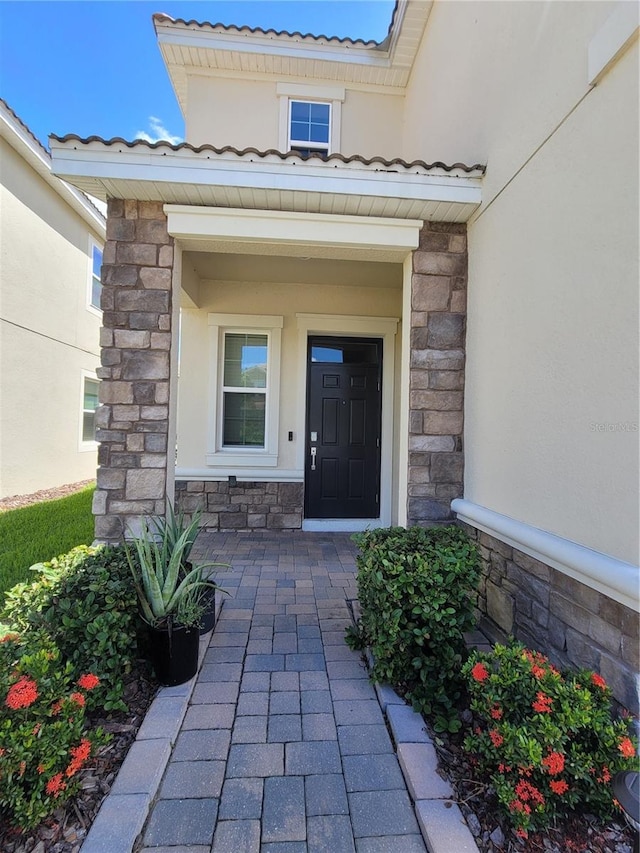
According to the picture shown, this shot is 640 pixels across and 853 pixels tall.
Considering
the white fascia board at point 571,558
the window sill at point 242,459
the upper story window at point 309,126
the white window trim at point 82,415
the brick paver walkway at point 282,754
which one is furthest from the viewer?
the white window trim at point 82,415

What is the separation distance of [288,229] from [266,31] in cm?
370

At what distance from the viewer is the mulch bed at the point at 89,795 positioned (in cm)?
133

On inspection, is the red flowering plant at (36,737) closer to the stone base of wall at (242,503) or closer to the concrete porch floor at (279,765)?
the concrete porch floor at (279,765)

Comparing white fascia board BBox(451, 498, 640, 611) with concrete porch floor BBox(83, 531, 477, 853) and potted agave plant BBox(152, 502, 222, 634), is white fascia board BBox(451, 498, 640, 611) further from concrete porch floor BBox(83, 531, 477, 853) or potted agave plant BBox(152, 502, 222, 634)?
potted agave plant BBox(152, 502, 222, 634)

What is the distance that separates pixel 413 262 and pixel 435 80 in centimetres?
256

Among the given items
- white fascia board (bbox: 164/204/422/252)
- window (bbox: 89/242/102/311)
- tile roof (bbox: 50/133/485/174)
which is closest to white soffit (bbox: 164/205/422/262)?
white fascia board (bbox: 164/204/422/252)

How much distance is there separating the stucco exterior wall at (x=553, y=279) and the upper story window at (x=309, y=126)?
2547 millimetres

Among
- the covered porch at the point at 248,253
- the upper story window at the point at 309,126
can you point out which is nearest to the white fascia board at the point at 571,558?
the covered porch at the point at 248,253

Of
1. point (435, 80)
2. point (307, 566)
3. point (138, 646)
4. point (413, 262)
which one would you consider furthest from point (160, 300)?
point (435, 80)

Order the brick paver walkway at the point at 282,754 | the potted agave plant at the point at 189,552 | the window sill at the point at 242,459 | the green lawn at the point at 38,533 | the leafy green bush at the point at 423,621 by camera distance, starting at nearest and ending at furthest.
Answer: the brick paver walkway at the point at 282,754 → the leafy green bush at the point at 423,621 → the potted agave plant at the point at 189,552 → the green lawn at the point at 38,533 → the window sill at the point at 242,459

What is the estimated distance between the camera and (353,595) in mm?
3342

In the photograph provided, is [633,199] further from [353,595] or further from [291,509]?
[291,509]

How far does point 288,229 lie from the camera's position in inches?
124

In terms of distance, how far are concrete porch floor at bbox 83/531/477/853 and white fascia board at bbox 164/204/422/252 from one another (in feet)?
9.52
